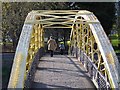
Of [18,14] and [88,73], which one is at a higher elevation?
[18,14]

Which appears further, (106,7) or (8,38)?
(8,38)

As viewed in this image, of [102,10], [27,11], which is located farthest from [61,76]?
[102,10]

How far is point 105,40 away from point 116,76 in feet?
6.14

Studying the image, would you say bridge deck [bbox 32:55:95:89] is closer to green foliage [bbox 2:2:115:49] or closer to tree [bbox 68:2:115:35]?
green foliage [bbox 2:2:115:49]

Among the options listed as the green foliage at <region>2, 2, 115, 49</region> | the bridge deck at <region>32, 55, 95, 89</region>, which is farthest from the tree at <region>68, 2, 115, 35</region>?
the bridge deck at <region>32, 55, 95, 89</region>

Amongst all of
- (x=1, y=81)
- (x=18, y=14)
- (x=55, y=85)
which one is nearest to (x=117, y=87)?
(x=55, y=85)

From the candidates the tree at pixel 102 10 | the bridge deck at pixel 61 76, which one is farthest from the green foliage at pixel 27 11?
Result: the bridge deck at pixel 61 76

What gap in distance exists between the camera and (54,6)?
37.2 metres

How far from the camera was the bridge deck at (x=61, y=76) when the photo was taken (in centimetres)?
Result: 1337

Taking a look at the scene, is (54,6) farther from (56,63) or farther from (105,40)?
(105,40)

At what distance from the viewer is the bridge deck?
526 inches

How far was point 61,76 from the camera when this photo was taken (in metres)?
14.9

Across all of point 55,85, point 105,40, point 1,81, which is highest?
point 105,40

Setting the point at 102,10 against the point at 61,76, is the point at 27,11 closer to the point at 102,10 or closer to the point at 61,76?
the point at 102,10
